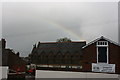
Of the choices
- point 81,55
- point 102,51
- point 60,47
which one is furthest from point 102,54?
point 60,47

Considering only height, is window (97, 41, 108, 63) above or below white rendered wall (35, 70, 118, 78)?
above

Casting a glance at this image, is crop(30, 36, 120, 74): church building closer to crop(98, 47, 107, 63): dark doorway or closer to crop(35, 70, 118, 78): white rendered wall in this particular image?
crop(98, 47, 107, 63): dark doorway

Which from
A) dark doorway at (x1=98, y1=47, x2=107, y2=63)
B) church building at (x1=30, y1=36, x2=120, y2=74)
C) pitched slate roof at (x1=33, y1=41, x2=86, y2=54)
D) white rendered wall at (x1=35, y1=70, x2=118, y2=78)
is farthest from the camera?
pitched slate roof at (x1=33, y1=41, x2=86, y2=54)

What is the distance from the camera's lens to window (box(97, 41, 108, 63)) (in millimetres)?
26094

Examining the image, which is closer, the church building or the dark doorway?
the church building

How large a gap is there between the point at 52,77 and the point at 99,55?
8.97 meters

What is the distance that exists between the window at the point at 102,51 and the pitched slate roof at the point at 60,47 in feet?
31.3

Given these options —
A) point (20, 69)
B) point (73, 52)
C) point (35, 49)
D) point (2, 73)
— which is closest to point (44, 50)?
point (35, 49)

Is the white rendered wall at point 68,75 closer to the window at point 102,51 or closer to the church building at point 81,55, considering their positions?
the church building at point 81,55

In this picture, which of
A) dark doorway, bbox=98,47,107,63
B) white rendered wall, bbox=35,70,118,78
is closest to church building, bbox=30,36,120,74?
dark doorway, bbox=98,47,107,63

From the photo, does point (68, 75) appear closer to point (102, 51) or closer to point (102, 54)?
point (102, 54)

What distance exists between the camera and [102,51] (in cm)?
2691

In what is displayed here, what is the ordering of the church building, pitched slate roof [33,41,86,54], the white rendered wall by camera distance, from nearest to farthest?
the white rendered wall
the church building
pitched slate roof [33,41,86,54]

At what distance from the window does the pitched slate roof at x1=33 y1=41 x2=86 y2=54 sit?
375 inches
